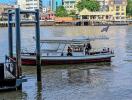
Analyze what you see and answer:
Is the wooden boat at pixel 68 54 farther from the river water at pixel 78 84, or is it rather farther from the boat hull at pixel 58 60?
the river water at pixel 78 84

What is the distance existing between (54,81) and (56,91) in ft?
14.4

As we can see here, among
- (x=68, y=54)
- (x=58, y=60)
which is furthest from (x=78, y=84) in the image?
(x=68, y=54)

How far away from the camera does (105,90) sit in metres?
33.4

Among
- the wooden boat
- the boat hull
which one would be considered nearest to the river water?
the boat hull

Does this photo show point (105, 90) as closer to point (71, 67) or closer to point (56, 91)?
point (56, 91)

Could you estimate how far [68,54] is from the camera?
48781mm

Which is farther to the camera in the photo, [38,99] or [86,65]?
[86,65]

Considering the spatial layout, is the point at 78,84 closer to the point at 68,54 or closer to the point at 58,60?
the point at 58,60

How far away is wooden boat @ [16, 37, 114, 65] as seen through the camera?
4781cm

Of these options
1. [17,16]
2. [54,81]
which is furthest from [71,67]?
[17,16]

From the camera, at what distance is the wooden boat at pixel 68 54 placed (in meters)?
47.8

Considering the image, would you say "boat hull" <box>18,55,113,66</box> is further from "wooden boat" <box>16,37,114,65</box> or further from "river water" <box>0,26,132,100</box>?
"river water" <box>0,26,132,100</box>

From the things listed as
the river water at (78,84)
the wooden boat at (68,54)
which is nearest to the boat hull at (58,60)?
the wooden boat at (68,54)

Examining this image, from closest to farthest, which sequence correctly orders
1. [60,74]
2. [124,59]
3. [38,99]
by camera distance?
[38,99], [60,74], [124,59]
